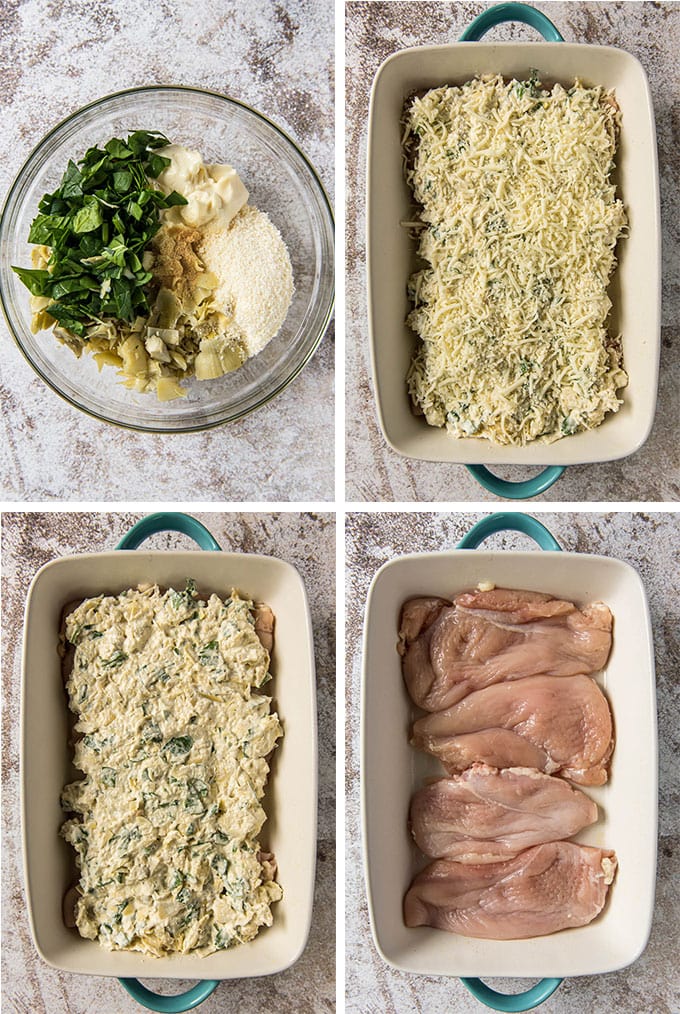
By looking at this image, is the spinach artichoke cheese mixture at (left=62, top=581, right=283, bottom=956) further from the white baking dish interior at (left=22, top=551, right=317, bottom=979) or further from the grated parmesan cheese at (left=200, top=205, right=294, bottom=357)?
the grated parmesan cheese at (left=200, top=205, right=294, bottom=357)

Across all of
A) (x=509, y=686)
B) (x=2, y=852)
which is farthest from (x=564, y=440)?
(x=2, y=852)

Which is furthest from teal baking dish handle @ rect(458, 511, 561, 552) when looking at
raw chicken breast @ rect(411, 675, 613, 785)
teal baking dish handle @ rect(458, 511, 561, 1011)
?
raw chicken breast @ rect(411, 675, 613, 785)

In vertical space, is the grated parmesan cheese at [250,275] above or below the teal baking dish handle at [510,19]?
below

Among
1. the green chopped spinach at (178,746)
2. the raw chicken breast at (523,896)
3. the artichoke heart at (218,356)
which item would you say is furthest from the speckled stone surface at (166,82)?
the raw chicken breast at (523,896)

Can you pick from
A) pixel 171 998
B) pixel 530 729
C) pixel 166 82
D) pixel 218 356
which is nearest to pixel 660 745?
pixel 530 729

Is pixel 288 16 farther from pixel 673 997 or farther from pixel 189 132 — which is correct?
pixel 673 997

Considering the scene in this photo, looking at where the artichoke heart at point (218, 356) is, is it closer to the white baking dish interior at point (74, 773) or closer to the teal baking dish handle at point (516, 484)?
the white baking dish interior at point (74, 773)

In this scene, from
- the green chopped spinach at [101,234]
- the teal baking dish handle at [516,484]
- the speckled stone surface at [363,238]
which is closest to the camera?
the green chopped spinach at [101,234]
